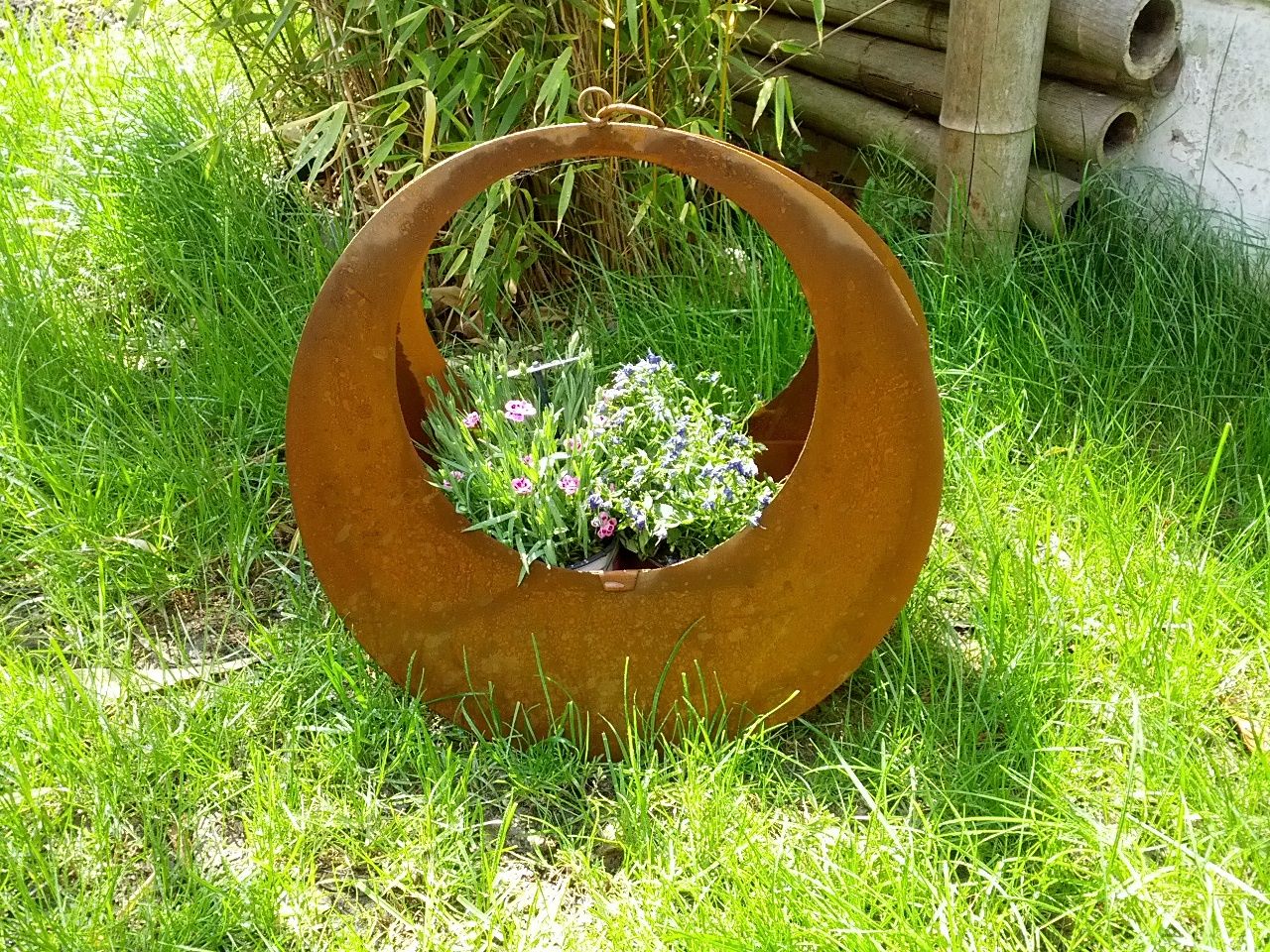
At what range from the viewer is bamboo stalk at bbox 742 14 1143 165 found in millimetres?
2779

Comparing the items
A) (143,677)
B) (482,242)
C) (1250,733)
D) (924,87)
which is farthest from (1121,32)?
(143,677)

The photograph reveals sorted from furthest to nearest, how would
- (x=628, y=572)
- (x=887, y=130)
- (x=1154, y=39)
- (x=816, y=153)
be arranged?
→ (x=816, y=153)
(x=887, y=130)
(x=1154, y=39)
(x=628, y=572)

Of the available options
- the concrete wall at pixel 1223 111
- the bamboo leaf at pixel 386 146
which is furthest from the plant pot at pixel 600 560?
the concrete wall at pixel 1223 111

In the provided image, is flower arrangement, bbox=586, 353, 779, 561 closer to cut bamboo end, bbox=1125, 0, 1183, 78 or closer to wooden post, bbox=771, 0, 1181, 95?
wooden post, bbox=771, 0, 1181, 95

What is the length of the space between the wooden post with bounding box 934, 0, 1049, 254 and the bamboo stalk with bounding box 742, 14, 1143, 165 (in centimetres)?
13

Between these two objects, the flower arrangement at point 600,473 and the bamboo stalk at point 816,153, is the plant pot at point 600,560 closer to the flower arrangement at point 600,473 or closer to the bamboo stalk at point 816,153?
the flower arrangement at point 600,473

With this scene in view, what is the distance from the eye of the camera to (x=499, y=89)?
230cm

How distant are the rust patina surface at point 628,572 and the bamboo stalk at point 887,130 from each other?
4.01ft

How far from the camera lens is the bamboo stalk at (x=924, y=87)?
2779 mm

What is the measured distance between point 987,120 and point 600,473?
Result: 1495 millimetres

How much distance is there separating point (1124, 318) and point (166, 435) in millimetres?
2166

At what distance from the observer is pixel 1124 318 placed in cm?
263

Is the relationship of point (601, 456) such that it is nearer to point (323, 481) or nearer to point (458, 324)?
point (323, 481)

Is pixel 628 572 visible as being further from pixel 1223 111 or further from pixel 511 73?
pixel 1223 111
